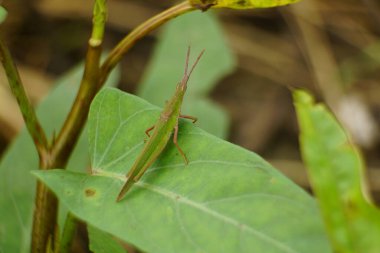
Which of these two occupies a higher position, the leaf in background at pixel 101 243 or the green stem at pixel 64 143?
the green stem at pixel 64 143

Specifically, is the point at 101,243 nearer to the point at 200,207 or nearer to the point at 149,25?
the point at 200,207

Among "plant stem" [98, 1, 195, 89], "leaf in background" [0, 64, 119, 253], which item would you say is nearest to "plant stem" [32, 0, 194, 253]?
"plant stem" [98, 1, 195, 89]

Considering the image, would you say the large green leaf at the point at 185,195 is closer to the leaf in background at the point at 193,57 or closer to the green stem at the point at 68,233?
the green stem at the point at 68,233

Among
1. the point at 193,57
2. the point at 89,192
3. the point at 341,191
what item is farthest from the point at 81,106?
the point at 193,57

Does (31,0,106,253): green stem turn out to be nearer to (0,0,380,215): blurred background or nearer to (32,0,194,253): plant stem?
(32,0,194,253): plant stem

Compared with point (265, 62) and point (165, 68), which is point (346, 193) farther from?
point (265, 62)

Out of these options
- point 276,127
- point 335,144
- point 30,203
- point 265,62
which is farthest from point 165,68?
point 335,144

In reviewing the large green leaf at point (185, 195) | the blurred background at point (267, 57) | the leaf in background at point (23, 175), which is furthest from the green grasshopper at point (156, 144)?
the blurred background at point (267, 57)
